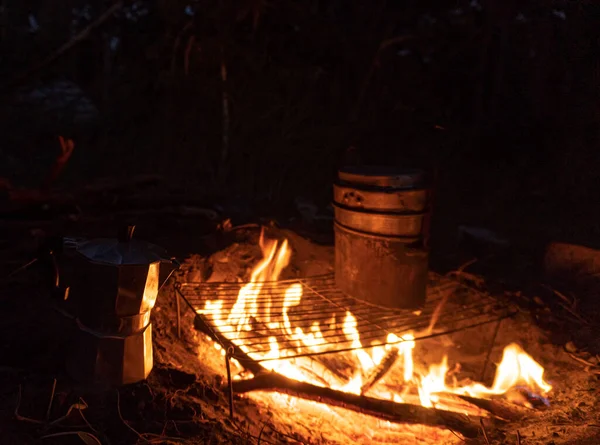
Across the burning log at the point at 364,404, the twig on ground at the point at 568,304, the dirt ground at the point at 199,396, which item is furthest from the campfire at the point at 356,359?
the twig on ground at the point at 568,304

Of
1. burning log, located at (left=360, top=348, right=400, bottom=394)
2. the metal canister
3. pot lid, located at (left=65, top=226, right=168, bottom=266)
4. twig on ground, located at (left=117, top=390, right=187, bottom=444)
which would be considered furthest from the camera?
the metal canister

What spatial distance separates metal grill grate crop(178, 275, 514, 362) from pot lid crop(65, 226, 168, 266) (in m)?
0.91

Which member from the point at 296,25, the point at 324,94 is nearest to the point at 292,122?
the point at 324,94

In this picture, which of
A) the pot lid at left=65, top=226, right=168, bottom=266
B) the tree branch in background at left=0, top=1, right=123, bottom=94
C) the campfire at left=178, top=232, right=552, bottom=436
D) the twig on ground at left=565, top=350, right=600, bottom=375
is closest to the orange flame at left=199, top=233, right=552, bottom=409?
the campfire at left=178, top=232, right=552, bottom=436

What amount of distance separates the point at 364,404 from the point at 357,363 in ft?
2.10

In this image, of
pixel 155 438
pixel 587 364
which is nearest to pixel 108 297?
pixel 155 438

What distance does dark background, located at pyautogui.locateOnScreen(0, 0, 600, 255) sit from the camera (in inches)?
283

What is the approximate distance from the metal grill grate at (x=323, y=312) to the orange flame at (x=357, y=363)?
0.02m

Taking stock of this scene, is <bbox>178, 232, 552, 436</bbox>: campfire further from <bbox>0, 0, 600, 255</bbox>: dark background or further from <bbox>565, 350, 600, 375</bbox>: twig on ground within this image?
<bbox>0, 0, 600, 255</bbox>: dark background

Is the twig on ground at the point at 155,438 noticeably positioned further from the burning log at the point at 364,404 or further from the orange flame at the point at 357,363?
the orange flame at the point at 357,363

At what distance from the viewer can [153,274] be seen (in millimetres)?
2572

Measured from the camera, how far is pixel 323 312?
3.33m

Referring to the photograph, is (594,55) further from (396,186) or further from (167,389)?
(167,389)

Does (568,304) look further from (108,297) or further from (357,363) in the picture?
(108,297)
